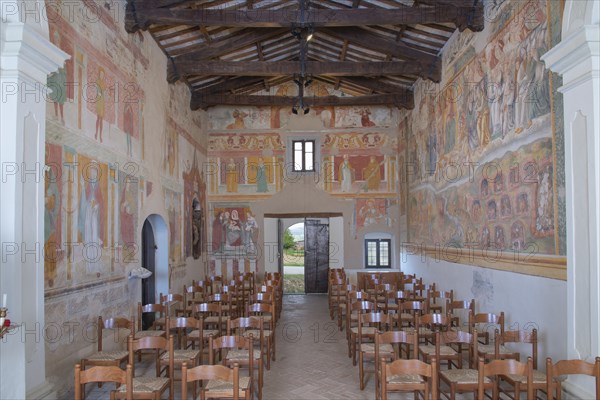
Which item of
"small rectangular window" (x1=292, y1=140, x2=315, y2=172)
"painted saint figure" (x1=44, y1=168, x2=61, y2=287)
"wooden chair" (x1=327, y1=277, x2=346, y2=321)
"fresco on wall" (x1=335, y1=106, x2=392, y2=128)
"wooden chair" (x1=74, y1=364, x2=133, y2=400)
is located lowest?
"wooden chair" (x1=327, y1=277, x2=346, y2=321)

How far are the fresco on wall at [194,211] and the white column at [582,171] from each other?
10368 mm

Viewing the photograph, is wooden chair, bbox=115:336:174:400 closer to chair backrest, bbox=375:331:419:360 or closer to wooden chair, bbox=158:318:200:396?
wooden chair, bbox=158:318:200:396

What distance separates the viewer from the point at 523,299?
7.43 metres

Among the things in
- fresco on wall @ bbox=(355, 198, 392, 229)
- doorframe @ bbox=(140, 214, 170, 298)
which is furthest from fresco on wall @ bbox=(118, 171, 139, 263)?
fresco on wall @ bbox=(355, 198, 392, 229)

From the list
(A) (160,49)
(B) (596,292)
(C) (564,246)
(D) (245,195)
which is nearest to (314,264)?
(D) (245,195)

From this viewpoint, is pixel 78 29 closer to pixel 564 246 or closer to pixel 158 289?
pixel 158 289

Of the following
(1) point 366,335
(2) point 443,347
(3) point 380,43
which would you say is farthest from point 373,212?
(2) point 443,347

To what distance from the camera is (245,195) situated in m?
16.8

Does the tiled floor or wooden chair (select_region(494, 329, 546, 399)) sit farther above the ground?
wooden chair (select_region(494, 329, 546, 399))

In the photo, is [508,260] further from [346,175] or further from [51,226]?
[346,175]

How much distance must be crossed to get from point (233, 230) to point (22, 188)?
12.0 metres

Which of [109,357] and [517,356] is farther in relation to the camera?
[109,357]

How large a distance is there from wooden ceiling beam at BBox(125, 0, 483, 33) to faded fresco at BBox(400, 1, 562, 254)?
826 mm

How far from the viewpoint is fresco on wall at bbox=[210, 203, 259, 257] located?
16734 millimetres
